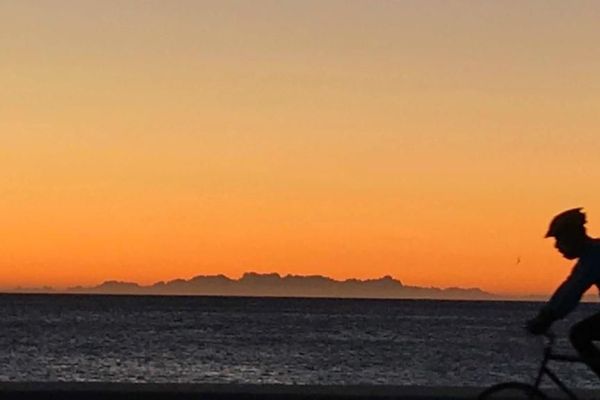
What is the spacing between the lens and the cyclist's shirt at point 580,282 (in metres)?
9.23

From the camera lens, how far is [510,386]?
9.97 meters

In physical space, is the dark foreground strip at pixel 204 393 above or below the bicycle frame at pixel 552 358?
below

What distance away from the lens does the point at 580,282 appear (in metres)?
9.25

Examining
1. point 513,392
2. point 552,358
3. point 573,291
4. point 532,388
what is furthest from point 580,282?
point 513,392

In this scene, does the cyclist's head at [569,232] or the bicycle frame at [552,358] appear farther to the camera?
the bicycle frame at [552,358]

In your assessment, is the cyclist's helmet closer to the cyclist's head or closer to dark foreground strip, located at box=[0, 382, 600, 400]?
the cyclist's head

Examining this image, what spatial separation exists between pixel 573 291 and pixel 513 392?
1142 mm

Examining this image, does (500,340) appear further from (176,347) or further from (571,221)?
(571,221)

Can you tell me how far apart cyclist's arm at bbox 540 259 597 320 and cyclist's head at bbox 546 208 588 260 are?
0.12 meters

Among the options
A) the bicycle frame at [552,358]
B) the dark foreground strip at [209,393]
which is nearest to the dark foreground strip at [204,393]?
the dark foreground strip at [209,393]

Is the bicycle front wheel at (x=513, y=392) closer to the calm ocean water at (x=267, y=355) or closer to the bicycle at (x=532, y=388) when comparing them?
the bicycle at (x=532, y=388)

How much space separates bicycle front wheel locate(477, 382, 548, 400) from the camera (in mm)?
9898

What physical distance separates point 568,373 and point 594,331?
171ft

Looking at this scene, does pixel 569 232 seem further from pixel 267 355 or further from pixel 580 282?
pixel 267 355
